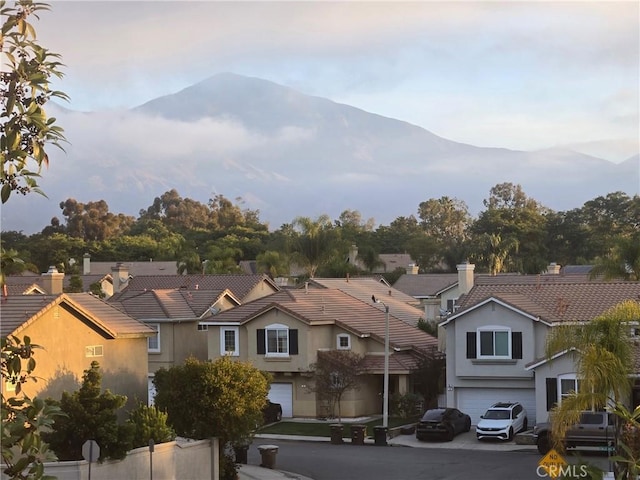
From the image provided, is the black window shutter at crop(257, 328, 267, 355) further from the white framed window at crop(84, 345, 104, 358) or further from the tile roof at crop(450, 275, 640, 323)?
the white framed window at crop(84, 345, 104, 358)

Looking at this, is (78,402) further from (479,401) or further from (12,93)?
(479,401)

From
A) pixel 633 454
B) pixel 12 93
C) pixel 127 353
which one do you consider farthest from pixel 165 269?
pixel 12 93

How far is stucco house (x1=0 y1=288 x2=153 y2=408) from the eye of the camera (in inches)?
1244

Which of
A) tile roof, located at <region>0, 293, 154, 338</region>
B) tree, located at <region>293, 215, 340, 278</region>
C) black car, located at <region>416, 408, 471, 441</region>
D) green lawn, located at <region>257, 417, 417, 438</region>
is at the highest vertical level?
tree, located at <region>293, 215, 340, 278</region>

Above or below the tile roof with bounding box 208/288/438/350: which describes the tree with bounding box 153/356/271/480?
below

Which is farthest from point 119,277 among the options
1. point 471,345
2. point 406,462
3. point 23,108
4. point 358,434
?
point 23,108

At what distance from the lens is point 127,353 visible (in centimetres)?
3600

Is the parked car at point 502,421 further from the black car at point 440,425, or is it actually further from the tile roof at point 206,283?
the tile roof at point 206,283

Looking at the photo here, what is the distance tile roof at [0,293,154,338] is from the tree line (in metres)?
47.0

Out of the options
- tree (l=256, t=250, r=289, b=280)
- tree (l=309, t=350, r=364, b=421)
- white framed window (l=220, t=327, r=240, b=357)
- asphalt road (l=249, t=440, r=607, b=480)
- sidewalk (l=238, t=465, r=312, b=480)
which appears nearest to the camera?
asphalt road (l=249, t=440, r=607, b=480)

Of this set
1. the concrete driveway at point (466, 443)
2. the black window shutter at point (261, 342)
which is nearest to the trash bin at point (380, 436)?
the concrete driveway at point (466, 443)

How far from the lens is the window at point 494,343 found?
148 ft

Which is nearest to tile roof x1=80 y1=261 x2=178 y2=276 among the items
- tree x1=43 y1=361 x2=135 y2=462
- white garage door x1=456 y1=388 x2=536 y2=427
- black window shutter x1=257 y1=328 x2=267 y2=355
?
black window shutter x1=257 y1=328 x2=267 y2=355

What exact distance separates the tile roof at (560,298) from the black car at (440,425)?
173 inches
